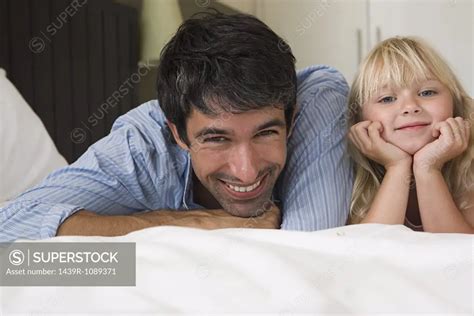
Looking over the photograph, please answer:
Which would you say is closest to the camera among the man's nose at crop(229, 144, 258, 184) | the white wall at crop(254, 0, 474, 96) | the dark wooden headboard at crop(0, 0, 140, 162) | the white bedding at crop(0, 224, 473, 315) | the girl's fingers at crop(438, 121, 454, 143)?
the white bedding at crop(0, 224, 473, 315)

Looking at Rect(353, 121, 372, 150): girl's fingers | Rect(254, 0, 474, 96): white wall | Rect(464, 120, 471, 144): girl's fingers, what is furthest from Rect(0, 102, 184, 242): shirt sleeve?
Rect(254, 0, 474, 96): white wall

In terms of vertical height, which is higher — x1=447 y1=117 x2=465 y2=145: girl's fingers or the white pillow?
x1=447 y1=117 x2=465 y2=145: girl's fingers

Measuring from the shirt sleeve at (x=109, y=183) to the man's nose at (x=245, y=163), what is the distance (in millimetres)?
210

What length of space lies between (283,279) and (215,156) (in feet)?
1.88

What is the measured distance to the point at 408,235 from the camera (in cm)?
89

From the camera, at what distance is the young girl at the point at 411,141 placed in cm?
135

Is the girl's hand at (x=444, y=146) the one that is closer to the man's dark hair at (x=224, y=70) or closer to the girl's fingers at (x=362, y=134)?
the girl's fingers at (x=362, y=134)

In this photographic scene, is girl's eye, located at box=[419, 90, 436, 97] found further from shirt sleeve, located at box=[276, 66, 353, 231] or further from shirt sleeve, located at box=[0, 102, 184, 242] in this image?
shirt sleeve, located at box=[0, 102, 184, 242]

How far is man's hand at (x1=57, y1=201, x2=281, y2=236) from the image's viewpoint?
1.22 meters

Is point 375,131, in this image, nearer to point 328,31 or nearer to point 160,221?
point 160,221

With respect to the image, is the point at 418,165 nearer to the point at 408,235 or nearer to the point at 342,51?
the point at 408,235

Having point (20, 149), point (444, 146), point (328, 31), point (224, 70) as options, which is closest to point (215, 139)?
point (224, 70)

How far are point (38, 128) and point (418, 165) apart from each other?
1169 mm

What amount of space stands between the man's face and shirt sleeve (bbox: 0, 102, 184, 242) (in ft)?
0.36
